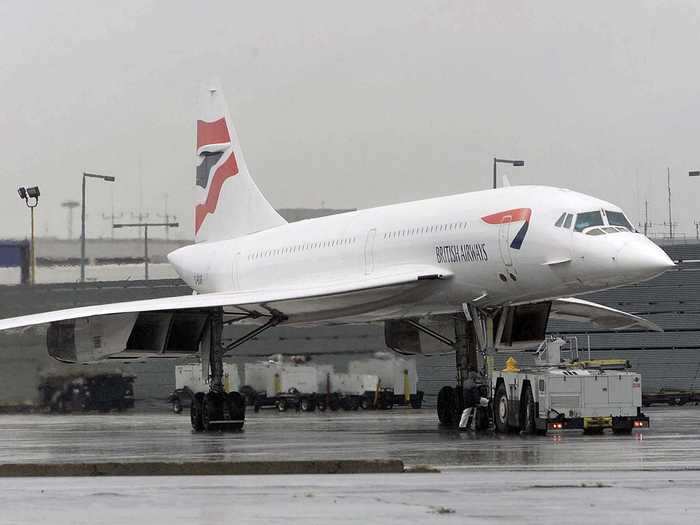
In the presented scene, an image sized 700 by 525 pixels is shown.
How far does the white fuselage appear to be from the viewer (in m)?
22.4

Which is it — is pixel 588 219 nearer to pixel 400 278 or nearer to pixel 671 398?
pixel 400 278

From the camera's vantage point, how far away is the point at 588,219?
22828 millimetres

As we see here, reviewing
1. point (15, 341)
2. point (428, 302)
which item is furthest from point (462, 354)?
point (15, 341)

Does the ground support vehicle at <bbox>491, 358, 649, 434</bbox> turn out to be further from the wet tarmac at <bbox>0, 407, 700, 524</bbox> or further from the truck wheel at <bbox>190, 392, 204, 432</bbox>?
the truck wheel at <bbox>190, 392, 204, 432</bbox>

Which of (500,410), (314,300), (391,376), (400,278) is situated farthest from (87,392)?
(500,410)

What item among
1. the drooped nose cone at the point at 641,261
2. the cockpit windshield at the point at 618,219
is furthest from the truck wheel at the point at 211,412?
the drooped nose cone at the point at 641,261

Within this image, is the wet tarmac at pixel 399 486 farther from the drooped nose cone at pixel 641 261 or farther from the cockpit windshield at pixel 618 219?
the cockpit windshield at pixel 618 219

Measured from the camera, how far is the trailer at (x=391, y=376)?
32750 mm

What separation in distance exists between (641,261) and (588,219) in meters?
1.40

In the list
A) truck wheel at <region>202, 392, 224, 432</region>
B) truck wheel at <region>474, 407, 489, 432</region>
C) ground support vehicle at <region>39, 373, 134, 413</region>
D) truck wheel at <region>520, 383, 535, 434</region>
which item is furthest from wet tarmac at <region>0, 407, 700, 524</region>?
ground support vehicle at <region>39, 373, 134, 413</region>

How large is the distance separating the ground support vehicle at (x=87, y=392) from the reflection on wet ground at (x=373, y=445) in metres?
5.35

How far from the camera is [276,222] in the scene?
32812 millimetres

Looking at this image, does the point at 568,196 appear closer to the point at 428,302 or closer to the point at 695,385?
the point at 428,302

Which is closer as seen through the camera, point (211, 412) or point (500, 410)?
point (500, 410)
